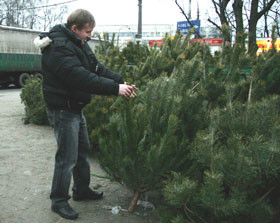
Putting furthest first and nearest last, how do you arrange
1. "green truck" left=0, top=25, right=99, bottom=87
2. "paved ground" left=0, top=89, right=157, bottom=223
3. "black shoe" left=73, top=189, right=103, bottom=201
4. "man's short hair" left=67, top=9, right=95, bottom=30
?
"green truck" left=0, top=25, right=99, bottom=87, "black shoe" left=73, top=189, right=103, bottom=201, "paved ground" left=0, top=89, right=157, bottom=223, "man's short hair" left=67, top=9, right=95, bottom=30

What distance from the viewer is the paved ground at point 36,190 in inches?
120

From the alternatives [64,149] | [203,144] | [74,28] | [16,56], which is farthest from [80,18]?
[16,56]

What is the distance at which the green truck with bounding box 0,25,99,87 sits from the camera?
1800 centimetres

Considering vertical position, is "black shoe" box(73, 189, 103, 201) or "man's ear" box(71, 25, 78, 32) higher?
"man's ear" box(71, 25, 78, 32)

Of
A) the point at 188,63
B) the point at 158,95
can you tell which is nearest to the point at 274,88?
the point at 188,63

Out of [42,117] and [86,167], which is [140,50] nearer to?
[42,117]

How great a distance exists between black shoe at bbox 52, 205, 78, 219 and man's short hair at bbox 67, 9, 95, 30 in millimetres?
1566

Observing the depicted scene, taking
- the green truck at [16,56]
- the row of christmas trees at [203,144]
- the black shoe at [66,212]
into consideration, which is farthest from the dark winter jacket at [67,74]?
the green truck at [16,56]

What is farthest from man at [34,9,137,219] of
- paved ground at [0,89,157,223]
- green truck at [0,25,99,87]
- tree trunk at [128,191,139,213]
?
green truck at [0,25,99,87]

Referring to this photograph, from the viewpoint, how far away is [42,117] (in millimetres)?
7289

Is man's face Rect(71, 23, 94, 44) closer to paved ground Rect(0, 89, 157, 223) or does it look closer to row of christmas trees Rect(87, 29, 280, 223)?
row of christmas trees Rect(87, 29, 280, 223)

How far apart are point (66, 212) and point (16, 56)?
1721cm

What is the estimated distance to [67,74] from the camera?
2793 mm

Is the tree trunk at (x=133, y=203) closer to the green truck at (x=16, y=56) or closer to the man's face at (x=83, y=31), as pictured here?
the man's face at (x=83, y=31)
